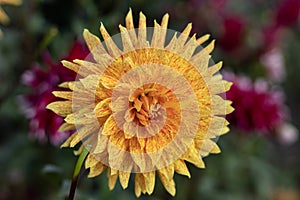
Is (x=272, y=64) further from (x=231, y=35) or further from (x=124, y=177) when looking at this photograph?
(x=124, y=177)

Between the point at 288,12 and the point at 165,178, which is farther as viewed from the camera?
the point at 288,12

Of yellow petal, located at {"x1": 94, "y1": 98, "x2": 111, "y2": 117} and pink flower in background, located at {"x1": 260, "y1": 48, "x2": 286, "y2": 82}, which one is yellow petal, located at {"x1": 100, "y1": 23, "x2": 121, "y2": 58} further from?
pink flower in background, located at {"x1": 260, "y1": 48, "x2": 286, "y2": 82}

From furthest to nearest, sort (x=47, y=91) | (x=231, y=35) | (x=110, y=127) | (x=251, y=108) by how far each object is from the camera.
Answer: (x=231, y=35)
(x=251, y=108)
(x=47, y=91)
(x=110, y=127)

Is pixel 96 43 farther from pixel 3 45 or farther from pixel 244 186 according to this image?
pixel 244 186


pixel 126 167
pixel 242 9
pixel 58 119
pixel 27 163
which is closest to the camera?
pixel 126 167

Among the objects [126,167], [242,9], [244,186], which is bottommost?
[244,186]

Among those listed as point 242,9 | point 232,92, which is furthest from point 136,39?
point 242,9

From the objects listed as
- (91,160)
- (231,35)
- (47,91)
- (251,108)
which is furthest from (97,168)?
(231,35)

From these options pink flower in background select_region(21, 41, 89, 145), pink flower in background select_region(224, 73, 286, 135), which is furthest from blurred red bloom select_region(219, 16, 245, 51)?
pink flower in background select_region(21, 41, 89, 145)

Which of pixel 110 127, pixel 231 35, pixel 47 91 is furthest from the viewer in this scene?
pixel 231 35
